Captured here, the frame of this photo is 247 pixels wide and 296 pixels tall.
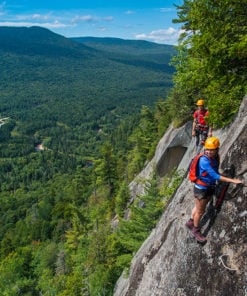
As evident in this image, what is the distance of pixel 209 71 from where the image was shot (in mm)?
16078

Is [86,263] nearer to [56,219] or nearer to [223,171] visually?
[223,171]

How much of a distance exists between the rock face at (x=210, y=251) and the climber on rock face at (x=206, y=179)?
33 centimetres

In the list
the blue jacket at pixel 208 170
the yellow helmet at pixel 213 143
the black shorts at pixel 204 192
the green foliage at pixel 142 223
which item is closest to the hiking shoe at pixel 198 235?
the black shorts at pixel 204 192

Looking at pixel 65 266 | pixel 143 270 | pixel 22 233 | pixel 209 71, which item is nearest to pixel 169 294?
pixel 143 270

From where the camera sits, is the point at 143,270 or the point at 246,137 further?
the point at 143,270

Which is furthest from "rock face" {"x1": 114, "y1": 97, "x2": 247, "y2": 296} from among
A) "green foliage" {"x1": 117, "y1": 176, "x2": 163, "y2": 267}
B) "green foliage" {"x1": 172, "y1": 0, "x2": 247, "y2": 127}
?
"green foliage" {"x1": 117, "y1": 176, "x2": 163, "y2": 267}

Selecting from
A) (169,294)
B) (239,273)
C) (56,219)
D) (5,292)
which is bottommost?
(56,219)

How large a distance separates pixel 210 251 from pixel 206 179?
2.24 metres

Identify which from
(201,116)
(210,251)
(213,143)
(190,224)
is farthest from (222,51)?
(210,251)

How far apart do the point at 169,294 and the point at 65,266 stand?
38428mm

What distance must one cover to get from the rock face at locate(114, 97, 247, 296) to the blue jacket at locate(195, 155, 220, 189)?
2.26 feet

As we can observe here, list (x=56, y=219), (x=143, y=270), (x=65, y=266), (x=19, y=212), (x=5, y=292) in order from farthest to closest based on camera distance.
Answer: (x=19, y=212)
(x=56, y=219)
(x=65, y=266)
(x=5, y=292)
(x=143, y=270)

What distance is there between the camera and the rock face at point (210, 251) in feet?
29.2

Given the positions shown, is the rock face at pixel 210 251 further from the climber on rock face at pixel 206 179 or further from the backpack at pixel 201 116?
the backpack at pixel 201 116
